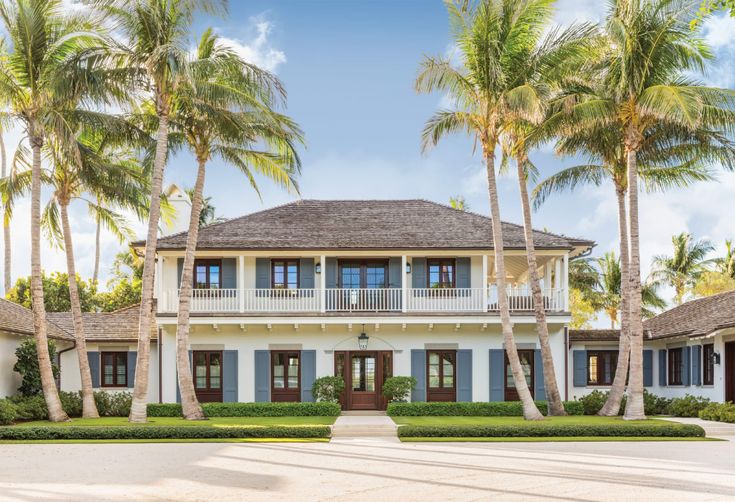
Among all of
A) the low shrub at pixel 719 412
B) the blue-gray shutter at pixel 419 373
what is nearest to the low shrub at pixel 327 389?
the blue-gray shutter at pixel 419 373

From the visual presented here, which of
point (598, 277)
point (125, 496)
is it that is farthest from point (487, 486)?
point (598, 277)

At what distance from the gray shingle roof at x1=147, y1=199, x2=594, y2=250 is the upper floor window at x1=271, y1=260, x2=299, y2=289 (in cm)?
89

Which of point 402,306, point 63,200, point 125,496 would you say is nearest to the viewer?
point 125,496

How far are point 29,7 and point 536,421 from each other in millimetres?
16739

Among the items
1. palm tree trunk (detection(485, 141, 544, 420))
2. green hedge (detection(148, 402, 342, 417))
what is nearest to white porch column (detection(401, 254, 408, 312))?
green hedge (detection(148, 402, 342, 417))

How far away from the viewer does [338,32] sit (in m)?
19.3

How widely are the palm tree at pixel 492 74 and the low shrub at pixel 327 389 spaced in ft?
19.8

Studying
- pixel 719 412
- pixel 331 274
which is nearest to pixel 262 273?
pixel 331 274

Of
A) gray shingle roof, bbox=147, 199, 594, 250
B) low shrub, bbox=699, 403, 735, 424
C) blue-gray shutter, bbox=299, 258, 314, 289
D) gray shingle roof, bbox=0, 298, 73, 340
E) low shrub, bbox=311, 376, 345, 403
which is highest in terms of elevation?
gray shingle roof, bbox=147, 199, 594, 250

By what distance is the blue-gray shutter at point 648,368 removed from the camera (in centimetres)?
2773

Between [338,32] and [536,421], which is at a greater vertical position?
[338,32]

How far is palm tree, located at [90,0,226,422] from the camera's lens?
20328mm

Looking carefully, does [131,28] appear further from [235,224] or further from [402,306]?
[402,306]

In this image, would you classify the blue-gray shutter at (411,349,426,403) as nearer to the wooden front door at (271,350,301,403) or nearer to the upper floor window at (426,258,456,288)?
the upper floor window at (426,258,456,288)
